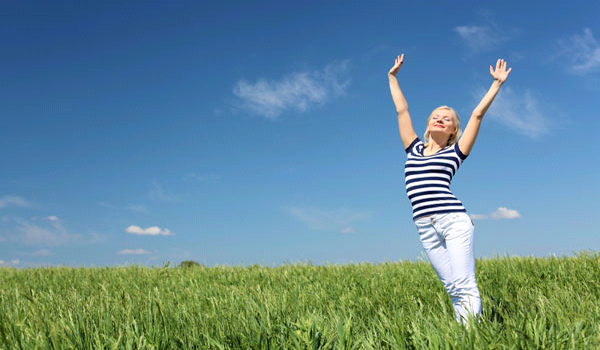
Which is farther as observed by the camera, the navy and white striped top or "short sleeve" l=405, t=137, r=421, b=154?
"short sleeve" l=405, t=137, r=421, b=154

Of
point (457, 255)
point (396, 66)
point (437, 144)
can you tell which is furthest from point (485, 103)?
point (457, 255)

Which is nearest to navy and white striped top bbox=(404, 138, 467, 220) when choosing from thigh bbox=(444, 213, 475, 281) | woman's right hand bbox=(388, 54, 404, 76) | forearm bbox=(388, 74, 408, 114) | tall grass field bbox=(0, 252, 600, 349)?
thigh bbox=(444, 213, 475, 281)

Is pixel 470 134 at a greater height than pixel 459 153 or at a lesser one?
greater

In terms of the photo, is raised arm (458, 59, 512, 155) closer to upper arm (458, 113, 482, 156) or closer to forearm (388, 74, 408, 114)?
upper arm (458, 113, 482, 156)

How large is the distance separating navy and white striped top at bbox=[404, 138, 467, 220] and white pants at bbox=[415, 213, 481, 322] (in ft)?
0.29

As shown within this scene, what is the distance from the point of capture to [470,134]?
4.29 m

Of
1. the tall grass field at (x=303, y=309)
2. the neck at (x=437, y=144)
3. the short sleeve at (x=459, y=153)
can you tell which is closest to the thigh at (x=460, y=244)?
the tall grass field at (x=303, y=309)

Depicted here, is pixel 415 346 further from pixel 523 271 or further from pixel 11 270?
pixel 11 270

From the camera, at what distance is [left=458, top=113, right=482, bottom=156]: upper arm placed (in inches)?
169

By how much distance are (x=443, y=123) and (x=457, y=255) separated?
4.43ft

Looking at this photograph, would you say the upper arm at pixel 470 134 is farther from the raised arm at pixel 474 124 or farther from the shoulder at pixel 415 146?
the shoulder at pixel 415 146

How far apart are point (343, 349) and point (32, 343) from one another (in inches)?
81.5

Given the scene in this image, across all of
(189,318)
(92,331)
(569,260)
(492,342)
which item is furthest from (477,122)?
(569,260)

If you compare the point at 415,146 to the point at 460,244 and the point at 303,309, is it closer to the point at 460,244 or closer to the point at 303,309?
the point at 460,244
